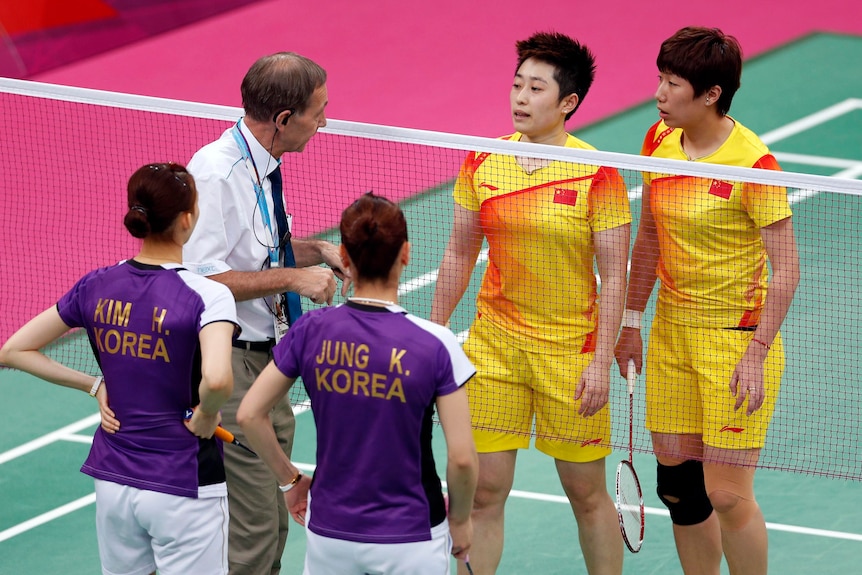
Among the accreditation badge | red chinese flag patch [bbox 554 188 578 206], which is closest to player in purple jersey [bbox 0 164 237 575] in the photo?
the accreditation badge

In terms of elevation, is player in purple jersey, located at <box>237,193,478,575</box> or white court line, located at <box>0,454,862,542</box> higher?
player in purple jersey, located at <box>237,193,478,575</box>

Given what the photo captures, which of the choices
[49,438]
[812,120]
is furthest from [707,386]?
[812,120]

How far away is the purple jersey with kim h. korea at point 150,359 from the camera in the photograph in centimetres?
495

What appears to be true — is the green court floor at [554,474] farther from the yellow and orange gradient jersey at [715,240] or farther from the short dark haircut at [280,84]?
the short dark haircut at [280,84]

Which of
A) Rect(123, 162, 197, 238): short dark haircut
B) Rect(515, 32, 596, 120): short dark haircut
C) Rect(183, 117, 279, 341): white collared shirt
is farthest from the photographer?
Rect(515, 32, 596, 120): short dark haircut

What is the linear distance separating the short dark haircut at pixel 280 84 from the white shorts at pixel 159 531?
163cm

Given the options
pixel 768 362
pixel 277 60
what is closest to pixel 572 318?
pixel 768 362

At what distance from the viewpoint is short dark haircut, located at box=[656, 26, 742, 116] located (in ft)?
19.1

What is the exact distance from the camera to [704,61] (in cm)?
581

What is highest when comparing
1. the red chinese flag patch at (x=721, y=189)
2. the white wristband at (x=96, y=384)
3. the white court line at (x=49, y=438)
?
the red chinese flag patch at (x=721, y=189)

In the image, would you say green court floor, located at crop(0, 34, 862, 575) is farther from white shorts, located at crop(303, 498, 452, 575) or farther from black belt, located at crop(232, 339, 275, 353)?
white shorts, located at crop(303, 498, 452, 575)

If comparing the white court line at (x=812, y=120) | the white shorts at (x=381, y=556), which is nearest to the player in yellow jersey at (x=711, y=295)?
the white shorts at (x=381, y=556)

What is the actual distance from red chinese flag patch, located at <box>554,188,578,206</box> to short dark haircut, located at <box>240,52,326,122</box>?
1103 mm

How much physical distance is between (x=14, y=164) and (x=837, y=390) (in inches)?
273
